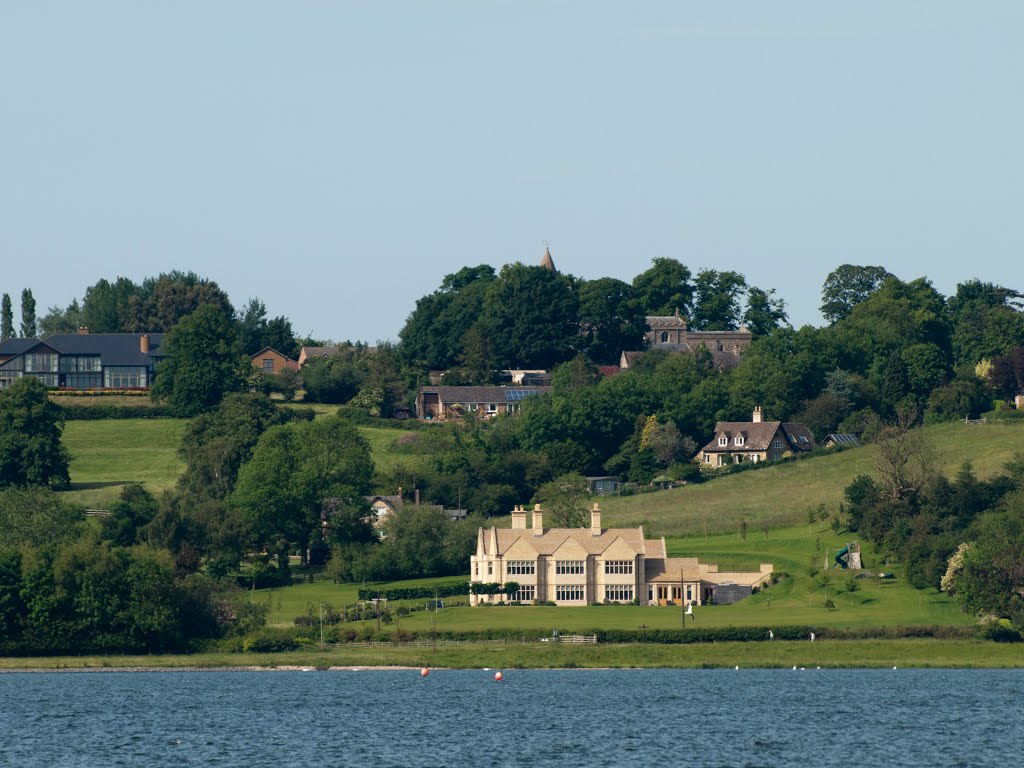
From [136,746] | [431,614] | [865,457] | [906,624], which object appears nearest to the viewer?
[136,746]

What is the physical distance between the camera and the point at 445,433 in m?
177

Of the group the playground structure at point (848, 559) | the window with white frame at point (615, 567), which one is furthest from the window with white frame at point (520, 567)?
the playground structure at point (848, 559)

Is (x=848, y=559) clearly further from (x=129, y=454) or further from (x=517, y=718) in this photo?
(x=129, y=454)

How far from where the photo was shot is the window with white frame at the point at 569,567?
13200 cm

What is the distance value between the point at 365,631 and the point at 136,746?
36160 millimetres

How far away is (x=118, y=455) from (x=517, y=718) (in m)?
100.0

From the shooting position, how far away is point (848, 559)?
132 m

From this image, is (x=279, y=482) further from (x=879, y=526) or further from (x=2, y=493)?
(x=879, y=526)

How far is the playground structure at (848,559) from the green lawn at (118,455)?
57.5 m

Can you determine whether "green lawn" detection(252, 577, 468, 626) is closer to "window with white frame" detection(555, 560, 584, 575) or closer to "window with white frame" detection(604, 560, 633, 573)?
"window with white frame" detection(555, 560, 584, 575)

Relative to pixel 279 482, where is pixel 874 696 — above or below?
below

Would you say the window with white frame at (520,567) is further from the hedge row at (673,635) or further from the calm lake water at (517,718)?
the calm lake water at (517,718)

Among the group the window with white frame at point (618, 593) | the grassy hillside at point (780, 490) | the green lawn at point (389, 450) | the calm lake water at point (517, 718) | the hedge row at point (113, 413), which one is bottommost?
the calm lake water at point (517, 718)

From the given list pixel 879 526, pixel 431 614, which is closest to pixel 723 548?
pixel 879 526
